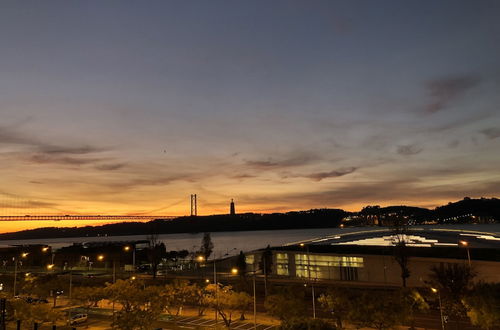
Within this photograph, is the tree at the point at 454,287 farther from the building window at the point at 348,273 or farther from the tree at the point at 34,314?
the tree at the point at 34,314

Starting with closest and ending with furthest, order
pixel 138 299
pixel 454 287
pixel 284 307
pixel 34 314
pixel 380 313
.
Answer: pixel 380 313 → pixel 34 314 → pixel 284 307 → pixel 454 287 → pixel 138 299

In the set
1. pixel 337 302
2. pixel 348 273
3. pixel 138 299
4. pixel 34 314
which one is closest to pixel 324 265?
pixel 348 273

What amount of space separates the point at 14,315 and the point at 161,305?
1212 cm

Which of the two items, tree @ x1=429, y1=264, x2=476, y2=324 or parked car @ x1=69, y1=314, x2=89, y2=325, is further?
parked car @ x1=69, y1=314, x2=89, y2=325

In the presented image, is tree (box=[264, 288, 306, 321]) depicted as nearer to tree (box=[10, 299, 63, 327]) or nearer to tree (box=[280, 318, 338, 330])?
tree (box=[280, 318, 338, 330])

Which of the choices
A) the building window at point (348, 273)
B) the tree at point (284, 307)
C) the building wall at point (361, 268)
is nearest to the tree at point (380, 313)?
the tree at point (284, 307)

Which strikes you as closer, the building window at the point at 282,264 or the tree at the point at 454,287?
the tree at the point at 454,287

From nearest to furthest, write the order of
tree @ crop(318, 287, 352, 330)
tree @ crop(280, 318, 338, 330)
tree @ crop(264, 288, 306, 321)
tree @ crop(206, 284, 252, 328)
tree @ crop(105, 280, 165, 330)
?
tree @ crop(280, 318, 338, 330)
tree @ crop(105, 280, 165, 330)
tree @ crop(264, 288, 306, 321)
tree @ crop(318, 287, 352, 330)
tree @ crop(206, 284, 252, 328)

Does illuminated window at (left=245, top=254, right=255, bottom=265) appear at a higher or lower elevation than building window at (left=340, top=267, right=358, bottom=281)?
higher

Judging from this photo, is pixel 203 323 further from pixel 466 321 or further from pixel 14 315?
pixel 466 321

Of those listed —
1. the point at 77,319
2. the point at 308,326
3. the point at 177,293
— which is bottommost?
the point at 77,319

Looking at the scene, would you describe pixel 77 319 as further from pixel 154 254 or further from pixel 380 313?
pixel 154 254

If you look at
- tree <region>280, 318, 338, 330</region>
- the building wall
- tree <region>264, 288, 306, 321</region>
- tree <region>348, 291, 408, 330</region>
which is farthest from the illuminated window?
tree <region>280, 318, 338, 330</region>

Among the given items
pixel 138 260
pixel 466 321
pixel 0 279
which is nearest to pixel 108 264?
pixel 138 260
